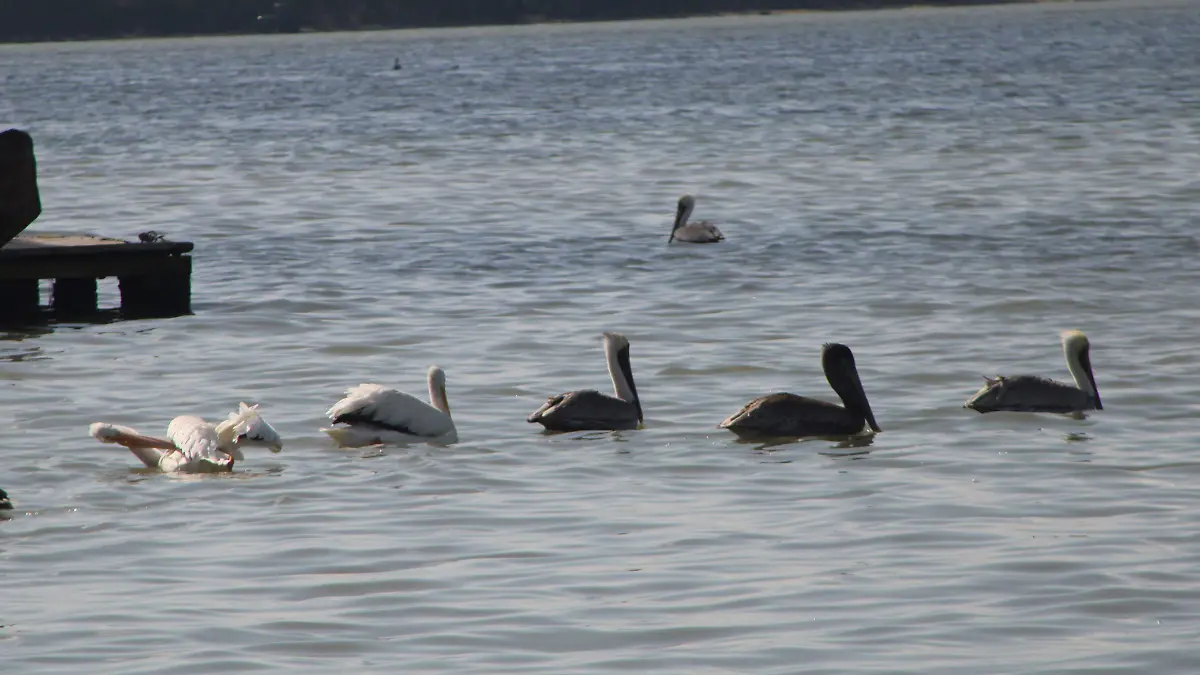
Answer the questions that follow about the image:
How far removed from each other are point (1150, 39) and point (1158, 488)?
97163 millimetres

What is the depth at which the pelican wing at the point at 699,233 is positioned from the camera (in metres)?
21.9

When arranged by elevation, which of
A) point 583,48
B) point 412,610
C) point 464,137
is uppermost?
point 412,610

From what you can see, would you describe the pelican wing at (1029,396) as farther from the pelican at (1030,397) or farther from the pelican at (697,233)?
the pelican at (697,233)

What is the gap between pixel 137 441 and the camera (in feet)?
35.1

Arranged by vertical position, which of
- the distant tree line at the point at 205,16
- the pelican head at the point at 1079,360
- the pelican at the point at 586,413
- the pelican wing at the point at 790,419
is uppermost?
the pelican head at the point at 1079,360

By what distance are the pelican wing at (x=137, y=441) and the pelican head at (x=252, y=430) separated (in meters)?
0.38

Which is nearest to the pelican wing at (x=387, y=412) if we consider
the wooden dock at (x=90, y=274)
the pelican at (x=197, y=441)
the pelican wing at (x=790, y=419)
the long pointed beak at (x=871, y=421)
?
the pelican at (x=197, y=441)

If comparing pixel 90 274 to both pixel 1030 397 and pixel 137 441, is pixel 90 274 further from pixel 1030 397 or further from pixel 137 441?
pixel 1030 397

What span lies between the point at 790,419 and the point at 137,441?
3.71 meters

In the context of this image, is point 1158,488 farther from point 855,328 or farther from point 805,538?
point 855,328

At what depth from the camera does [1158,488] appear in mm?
9969

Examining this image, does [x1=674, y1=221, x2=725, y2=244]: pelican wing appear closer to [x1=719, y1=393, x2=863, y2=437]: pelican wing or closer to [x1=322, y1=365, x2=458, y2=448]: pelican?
[x1=719, y1=393, x2=863, y2=437]: pelican wing

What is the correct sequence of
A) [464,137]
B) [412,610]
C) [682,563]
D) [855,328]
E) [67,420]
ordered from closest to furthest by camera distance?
1. [412,610]
2. [682,563]
3. [67,420]
4. [855,328]
5. [464,137]

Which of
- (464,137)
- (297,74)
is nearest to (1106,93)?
(464,137)
